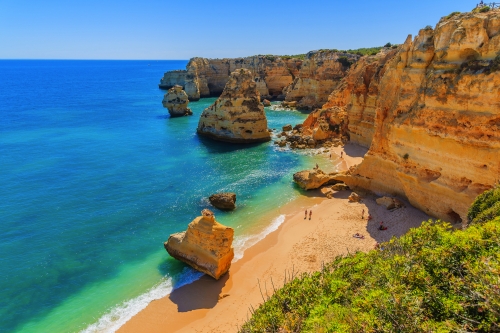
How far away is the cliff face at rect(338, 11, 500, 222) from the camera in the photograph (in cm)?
1650

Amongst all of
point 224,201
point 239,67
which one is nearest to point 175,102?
point 239,67

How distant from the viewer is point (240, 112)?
43969mm

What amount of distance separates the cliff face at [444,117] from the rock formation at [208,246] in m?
12.7

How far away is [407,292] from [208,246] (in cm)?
1195

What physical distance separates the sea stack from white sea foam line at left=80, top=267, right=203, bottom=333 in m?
28.3

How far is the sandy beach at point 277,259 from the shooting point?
1542cm

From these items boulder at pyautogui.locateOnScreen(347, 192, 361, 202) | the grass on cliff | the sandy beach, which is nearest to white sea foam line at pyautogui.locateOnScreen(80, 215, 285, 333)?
the sandy beach

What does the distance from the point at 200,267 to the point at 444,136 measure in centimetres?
1573

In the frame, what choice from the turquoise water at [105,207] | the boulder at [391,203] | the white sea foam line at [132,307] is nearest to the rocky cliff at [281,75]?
the turquoise water at [105,207]

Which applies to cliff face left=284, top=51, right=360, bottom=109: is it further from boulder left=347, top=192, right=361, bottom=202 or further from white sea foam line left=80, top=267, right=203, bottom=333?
white sea foam line left=80, top=267, right=203, bottom=333

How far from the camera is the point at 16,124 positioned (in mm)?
53406

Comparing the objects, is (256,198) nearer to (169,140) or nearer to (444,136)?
(444,136)

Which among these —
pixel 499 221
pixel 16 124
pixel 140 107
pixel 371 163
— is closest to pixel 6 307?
pixel 499 221

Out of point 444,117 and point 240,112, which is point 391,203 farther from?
point 240,112
